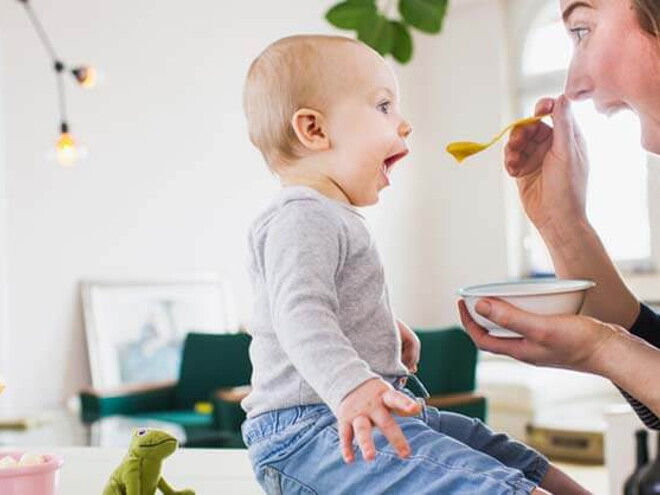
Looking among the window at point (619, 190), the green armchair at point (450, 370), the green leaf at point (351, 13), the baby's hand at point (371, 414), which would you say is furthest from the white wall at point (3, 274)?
the baby's hand at point (371, 414)

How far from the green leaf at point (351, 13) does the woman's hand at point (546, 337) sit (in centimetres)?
101

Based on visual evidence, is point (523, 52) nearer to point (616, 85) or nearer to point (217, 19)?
point (217, 19)

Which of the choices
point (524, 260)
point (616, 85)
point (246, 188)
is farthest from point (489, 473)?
point (524, 260)

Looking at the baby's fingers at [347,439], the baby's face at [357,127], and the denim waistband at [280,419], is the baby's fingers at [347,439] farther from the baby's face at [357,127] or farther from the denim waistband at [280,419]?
the baby's face at [357,127]

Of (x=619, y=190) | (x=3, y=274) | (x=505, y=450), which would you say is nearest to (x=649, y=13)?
(x=505, y=450)

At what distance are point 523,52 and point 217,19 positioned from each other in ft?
8.01

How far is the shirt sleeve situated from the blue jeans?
8 centimetres

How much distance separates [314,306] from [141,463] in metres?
0.24

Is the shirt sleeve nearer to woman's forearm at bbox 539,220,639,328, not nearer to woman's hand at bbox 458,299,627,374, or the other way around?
woman's hand at bbox 458,299,627,374

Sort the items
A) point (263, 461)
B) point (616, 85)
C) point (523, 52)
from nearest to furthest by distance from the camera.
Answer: point (263, 461), point (616, 85), point (523, 52)

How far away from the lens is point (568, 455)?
5570mm

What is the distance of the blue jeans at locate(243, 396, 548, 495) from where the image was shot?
0.91 m

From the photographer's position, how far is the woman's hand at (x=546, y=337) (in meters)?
1.08

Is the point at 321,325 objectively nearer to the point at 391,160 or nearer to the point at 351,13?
the point at 391,160
